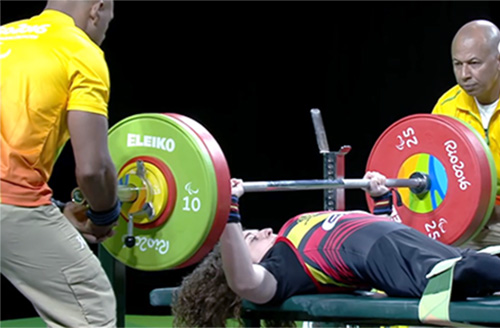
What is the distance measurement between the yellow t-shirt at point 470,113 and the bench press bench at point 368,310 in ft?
4.10

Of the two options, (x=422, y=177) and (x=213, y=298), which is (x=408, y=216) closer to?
(x=422, y=177)

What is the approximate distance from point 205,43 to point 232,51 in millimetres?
204

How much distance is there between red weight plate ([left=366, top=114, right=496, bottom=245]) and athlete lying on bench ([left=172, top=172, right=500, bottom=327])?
647mm

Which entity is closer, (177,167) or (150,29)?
(177,167)

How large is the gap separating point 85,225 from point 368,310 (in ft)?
3.00

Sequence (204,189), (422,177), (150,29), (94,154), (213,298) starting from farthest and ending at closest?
1. (150,29)
2. (422,177)
3. (213,298)
4. (204,189)
5. (94,154)

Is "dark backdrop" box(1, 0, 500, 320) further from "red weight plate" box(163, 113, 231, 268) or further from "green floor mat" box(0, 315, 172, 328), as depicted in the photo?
"red weight plate" box(163, 113, 231, 268)

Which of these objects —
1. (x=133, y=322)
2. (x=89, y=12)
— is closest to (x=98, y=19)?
(x=89, y=12)

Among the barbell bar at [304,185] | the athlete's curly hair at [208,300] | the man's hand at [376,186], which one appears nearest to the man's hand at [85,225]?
the barbell bar at [304,185]

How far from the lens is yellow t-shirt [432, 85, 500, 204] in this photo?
12.6 feet

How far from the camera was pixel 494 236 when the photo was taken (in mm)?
3811

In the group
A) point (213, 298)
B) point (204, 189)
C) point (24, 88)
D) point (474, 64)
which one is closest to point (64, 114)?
A: point (24, 88)

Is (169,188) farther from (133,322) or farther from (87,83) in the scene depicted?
(133,322)

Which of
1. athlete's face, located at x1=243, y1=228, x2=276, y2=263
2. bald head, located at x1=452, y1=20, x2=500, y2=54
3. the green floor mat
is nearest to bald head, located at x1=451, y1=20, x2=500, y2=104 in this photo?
bald head, located at x1=452, y1=20, x2=500, y2=54
